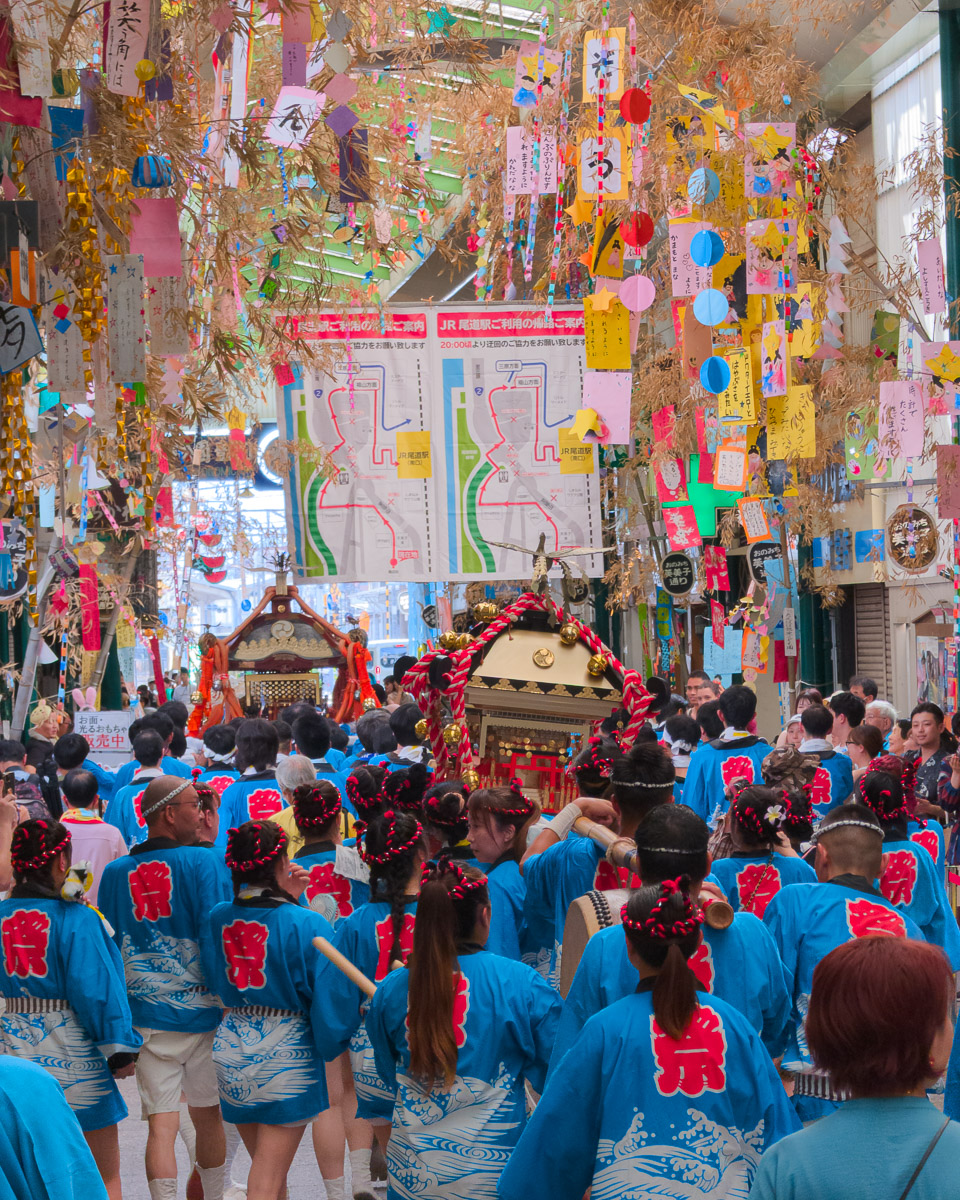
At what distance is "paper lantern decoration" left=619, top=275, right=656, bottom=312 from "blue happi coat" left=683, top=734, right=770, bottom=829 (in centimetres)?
260

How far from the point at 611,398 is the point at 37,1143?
6.90 metres

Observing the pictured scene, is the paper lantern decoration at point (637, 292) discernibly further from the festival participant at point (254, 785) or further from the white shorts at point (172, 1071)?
the white shorts at point (172, 1071)

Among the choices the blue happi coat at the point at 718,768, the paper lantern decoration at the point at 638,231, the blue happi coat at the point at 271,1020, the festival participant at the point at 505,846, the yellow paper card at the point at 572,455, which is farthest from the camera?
the yellow paper card at the point at 572,455

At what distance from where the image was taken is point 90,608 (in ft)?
43.2

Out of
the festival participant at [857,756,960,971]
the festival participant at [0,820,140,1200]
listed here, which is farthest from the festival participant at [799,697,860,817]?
the festival participant at [0,820,140,1200]

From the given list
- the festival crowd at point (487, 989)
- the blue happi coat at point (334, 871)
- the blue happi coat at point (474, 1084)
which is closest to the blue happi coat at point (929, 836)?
the festival crowd at point (487, 989)

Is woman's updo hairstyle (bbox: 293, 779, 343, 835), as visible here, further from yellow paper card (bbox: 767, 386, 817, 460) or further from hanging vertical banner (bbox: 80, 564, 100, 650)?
hanging vertical banner (bbox: 80, 564, 100, 650)

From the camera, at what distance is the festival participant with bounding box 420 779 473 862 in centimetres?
420

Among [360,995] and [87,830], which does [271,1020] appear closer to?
[360,995]

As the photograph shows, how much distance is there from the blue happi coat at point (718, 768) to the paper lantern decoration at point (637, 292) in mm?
2604

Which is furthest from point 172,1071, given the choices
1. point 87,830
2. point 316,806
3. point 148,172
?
point 148,172

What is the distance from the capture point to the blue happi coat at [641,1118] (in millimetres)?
2361

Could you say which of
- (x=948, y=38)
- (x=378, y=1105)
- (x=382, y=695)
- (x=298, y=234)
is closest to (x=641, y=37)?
(x=948, y=38)

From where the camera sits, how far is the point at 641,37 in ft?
36.1
